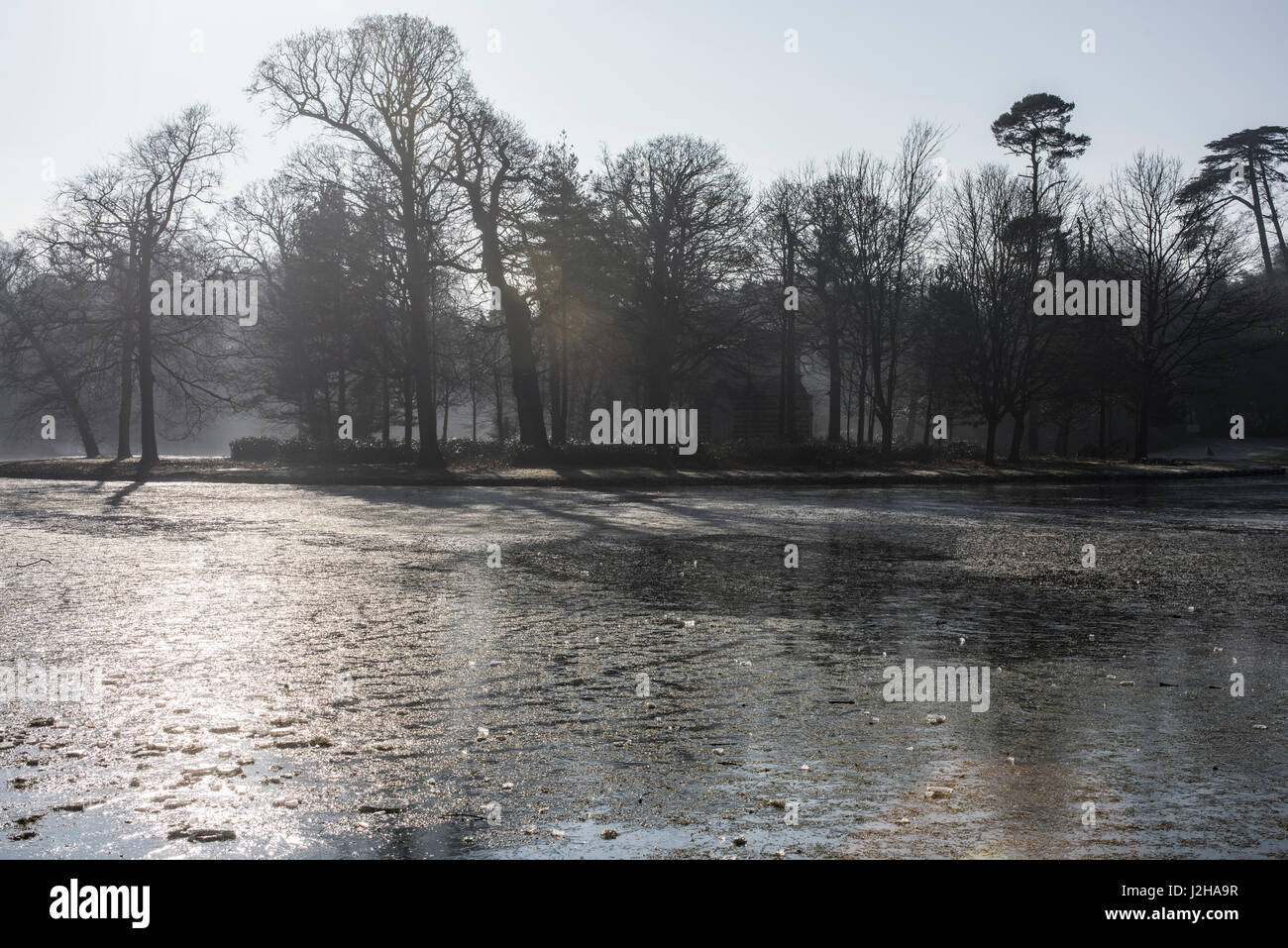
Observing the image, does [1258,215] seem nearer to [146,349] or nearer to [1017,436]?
[1017,436]

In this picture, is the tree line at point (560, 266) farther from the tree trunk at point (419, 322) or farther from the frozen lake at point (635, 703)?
the frozen lake at point (635, 703)

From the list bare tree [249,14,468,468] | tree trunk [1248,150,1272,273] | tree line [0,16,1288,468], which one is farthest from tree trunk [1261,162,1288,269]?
bare tree [249,14,468,468]

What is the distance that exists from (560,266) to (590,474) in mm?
8550

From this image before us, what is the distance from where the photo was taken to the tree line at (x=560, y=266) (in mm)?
38188

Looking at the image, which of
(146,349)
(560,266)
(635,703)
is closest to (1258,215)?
(560,266)

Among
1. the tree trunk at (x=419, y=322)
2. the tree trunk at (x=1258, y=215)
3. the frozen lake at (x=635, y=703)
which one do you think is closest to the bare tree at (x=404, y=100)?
the tree trunk at (x=419, y=322)

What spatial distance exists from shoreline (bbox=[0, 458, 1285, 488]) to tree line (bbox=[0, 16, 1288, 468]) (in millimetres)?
2858

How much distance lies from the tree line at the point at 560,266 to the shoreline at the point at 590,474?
286 cm

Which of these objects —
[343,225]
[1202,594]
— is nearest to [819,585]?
[1202,594]

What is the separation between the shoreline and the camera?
111ft

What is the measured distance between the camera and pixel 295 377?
50.3 metres

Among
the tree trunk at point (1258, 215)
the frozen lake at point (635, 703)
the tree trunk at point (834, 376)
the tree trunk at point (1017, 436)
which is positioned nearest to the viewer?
the frozen lake at point (635, 703)

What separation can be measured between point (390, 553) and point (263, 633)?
5974 mm

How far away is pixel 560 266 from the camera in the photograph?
127 ft
